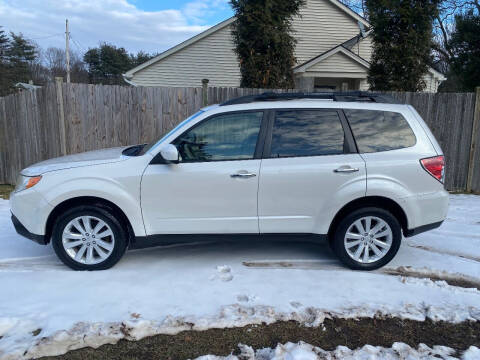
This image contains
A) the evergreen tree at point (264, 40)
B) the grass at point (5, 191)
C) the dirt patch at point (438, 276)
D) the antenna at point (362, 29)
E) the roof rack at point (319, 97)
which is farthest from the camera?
the antenna at point (362, 29)

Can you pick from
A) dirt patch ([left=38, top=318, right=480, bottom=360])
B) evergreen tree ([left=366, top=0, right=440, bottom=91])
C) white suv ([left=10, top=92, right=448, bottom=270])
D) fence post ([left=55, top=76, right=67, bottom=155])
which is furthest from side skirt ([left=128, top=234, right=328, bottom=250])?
evergreen tree ([left=366, top=0, right=440, bottom=91])

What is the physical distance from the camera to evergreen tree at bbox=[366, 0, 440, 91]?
321 inches

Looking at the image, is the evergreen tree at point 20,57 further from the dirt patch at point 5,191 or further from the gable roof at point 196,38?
the dirt patch at point 5,191

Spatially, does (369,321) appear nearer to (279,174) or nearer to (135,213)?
(279,174)

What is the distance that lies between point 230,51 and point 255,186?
1329 cm

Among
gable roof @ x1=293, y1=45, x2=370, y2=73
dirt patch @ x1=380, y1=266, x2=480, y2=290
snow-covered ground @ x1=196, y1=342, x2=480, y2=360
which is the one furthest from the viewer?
gable roof @ x1=293, y1=45, x2=370, y2=73

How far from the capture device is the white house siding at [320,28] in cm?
1619

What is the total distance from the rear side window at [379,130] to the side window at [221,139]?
1076 millimetres

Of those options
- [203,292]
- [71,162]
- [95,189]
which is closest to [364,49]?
[71,162]

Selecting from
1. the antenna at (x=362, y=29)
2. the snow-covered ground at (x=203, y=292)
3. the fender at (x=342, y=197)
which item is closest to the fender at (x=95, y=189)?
the snow-covered ground at (x=203, y=292)

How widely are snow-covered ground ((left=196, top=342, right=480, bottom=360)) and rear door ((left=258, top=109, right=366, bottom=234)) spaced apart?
4.80 ft

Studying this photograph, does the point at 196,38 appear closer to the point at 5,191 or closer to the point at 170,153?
the point at 5,191

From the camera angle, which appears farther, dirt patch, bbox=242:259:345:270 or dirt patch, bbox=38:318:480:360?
dirt patch, bbox=242:259:345:270

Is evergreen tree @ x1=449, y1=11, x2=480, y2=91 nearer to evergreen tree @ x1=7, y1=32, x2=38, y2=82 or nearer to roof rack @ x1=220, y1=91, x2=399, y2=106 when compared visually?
roof rack @ x1=220, y1=91, x2=399, y2=106
